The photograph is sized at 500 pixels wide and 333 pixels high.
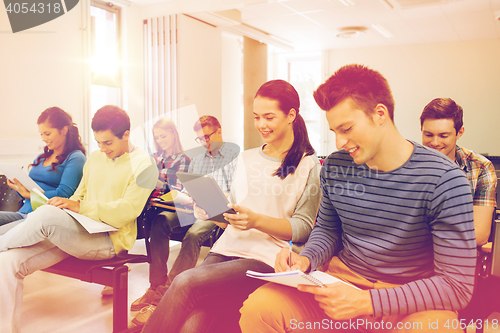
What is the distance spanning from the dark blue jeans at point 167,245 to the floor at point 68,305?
0.25m

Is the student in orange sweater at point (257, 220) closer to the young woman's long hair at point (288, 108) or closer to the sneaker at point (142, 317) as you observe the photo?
the young woman's long hair at point (288, 108)

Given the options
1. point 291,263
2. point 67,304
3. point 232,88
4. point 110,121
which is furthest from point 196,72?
point 291,263

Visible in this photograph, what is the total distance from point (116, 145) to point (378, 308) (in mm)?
1533

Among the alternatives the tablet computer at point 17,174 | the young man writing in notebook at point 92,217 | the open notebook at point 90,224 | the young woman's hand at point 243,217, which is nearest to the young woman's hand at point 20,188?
the tablet computer at point 17,174

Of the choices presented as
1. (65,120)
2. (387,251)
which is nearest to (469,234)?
(387,251)

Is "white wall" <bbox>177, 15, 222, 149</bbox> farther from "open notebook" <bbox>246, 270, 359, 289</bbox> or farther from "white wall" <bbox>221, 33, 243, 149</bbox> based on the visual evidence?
"open notebook" <bbox>246, 270, 359, 289</bbox>

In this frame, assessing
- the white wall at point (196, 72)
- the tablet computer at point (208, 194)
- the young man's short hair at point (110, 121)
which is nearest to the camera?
the tablet computer at point (208, 194)

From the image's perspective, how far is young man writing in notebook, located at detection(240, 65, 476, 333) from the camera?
976mm

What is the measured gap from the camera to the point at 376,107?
1.13m

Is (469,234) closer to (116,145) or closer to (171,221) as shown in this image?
(116,145)

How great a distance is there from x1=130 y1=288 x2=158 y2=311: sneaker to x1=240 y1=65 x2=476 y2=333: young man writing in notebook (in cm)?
119

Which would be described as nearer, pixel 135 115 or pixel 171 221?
pixel 171 221

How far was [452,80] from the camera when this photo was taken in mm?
7105

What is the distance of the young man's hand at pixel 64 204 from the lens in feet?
5.90
